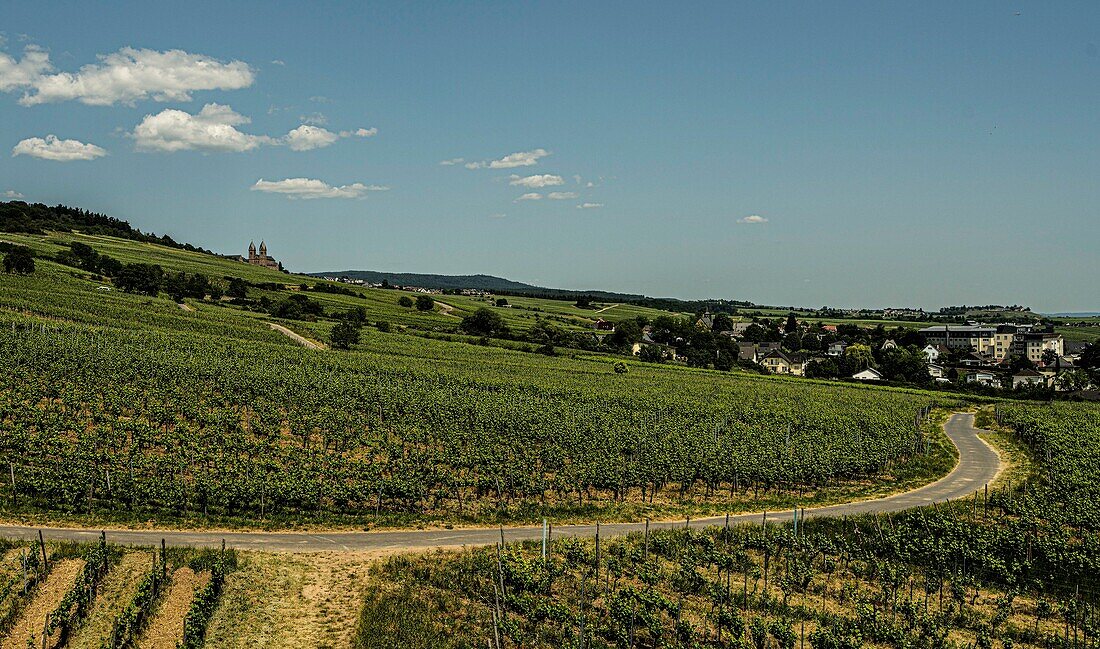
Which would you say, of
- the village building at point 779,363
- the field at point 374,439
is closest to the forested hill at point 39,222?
the field at point 374,439

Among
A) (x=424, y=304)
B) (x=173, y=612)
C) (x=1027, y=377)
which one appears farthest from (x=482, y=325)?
(x=173, y=612)

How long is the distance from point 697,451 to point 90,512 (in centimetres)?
3211

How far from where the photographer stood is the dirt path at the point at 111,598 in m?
22.4

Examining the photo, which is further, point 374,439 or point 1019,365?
point 1019,365

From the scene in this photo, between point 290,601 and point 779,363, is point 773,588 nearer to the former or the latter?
point 290,601

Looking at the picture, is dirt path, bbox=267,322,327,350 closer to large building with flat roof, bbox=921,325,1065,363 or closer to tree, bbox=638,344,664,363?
tree, bbox=638,344,664,363

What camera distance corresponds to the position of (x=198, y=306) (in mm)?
108438

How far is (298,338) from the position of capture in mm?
94438

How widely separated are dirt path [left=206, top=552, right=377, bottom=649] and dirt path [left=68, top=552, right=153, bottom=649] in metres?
2.82

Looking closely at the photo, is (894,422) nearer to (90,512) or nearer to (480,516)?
(480,516)

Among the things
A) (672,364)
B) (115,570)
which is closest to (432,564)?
(115,570)

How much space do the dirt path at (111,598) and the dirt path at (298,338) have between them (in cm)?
5919

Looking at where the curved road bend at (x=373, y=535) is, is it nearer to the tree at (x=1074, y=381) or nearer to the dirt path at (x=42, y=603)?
the dirt path at (x=42, y=603)

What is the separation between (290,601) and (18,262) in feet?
331
